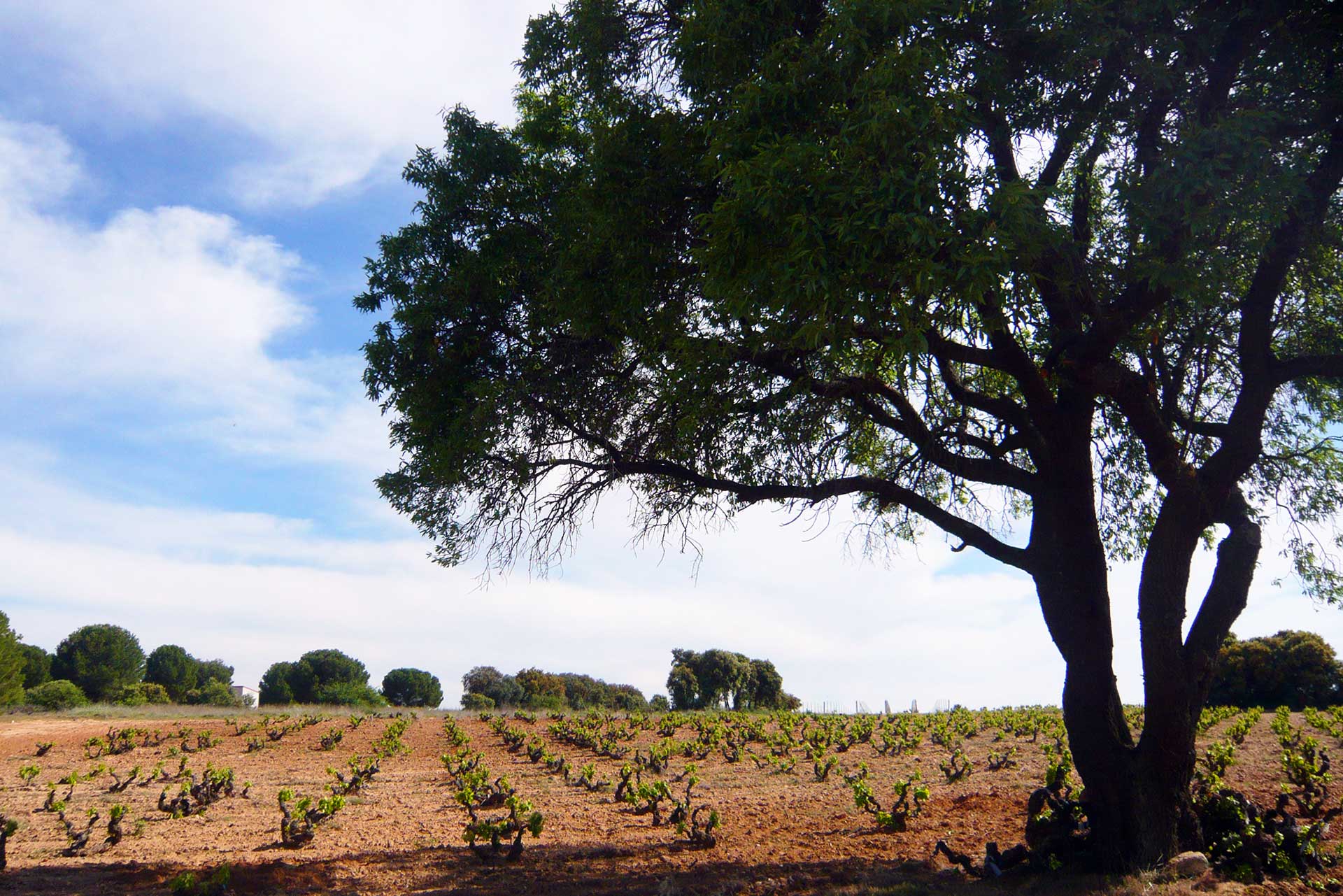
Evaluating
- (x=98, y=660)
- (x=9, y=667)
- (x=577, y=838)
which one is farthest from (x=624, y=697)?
(x=577, y=838)

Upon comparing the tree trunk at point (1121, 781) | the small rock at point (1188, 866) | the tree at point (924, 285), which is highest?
the tree at point (924, 285)

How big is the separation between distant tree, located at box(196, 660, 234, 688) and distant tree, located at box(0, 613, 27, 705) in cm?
2237

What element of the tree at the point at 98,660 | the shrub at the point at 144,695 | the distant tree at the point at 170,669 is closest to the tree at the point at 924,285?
the shrub at the point at 144,695

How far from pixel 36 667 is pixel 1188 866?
222 feet

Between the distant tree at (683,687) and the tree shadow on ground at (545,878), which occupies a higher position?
the distant tree at (683,687)

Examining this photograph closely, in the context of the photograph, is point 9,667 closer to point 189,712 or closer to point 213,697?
point 213,697

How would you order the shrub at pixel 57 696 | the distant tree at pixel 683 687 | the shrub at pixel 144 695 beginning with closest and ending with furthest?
1. the shrub at pixel 57 696
2. the distant tree at pixel 683 687
3. the shrub at pixel 144 695

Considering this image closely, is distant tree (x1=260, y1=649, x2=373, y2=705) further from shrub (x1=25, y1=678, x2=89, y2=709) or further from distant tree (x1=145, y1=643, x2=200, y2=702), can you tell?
shrub (x1=25, y1=678, x2=89, y2=709)

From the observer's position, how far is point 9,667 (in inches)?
1673

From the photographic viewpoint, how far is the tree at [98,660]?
56438 mm

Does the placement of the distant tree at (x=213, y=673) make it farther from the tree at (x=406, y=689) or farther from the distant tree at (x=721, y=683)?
the distant tree at (x=721, y=683)

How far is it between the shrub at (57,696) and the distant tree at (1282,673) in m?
42.4

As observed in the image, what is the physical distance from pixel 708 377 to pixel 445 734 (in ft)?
60.3

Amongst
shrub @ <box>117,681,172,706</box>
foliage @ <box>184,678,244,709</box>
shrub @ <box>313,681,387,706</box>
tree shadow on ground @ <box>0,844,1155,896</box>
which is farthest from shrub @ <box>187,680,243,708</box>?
tree shadow on ground @ <box>0,844,1155,896</box>
